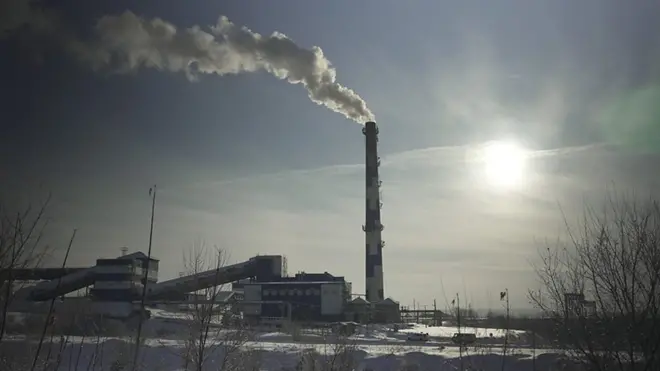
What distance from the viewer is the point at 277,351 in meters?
22.8

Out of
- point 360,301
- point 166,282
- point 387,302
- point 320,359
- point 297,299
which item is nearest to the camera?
point 320,359

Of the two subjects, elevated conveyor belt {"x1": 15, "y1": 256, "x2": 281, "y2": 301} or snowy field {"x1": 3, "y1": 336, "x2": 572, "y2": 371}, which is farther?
elevated conveyor belt {"x1": 15, "y1": 256, "x2": 281, "y2": 301}

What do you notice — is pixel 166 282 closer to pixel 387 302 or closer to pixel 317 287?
pixel 317 287

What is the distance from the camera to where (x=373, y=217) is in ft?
175

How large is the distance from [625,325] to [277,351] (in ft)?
59.3

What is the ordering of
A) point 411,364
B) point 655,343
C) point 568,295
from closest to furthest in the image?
point 655,343 → point 568,295 → point 411,364

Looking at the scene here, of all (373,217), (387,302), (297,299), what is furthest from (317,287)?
(373,217)

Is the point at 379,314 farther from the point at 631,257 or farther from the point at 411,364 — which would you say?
the point at 631,257

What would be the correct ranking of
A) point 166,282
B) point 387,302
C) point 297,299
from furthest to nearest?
point 387,302
point 297,299
point 166,282

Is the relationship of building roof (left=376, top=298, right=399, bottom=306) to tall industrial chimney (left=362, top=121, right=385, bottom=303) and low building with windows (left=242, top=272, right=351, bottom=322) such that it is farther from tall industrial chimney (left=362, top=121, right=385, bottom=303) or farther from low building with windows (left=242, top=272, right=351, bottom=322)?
low building with windows (left=242, top=272, right=351, bottom=322)

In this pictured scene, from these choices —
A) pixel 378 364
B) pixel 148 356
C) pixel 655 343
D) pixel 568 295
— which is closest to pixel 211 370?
pixel 148 356

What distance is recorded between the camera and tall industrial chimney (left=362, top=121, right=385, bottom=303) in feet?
175

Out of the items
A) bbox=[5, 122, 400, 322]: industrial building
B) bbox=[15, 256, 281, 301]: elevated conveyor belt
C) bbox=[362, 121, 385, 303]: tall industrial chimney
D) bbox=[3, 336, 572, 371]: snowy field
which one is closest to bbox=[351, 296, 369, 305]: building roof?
bbox=[5, 122, 400, 322]: industrial building

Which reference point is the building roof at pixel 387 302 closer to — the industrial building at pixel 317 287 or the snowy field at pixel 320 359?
the industrial building at pixel 317 287
